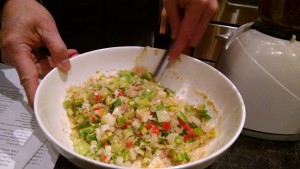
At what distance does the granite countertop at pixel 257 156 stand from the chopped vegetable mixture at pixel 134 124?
0.31ft

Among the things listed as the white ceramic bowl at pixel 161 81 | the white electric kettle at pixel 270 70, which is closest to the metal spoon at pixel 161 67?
the white ceramic bowl at pixel 161 81

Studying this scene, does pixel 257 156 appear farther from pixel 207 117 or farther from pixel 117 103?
pixel 117 103

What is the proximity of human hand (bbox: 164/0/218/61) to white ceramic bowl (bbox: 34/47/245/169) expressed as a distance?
7 cm

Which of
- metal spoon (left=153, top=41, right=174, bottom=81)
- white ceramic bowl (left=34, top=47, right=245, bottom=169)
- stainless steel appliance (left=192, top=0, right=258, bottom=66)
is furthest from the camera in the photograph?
stainless steel appliance (left=192, top=0, right=258, bottom=66)

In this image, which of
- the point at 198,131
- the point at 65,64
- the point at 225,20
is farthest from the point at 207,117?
the point at 225,20

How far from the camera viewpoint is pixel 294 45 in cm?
77

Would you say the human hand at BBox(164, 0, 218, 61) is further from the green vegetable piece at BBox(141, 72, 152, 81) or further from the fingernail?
the fingernail

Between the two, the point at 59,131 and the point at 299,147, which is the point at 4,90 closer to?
the point at 59,131

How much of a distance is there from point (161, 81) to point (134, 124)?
250 millimetres

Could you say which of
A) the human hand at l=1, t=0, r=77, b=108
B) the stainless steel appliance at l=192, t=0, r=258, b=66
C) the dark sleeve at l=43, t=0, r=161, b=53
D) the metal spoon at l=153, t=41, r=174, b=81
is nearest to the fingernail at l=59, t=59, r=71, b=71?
the human hand at l=1, t=0, r=77, b=108

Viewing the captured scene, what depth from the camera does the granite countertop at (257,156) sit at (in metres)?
0.79

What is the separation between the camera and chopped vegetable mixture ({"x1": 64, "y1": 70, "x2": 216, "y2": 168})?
687 mm

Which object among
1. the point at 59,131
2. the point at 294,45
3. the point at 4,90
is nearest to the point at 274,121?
the point at 294,45

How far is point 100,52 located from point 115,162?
1.24 feet
